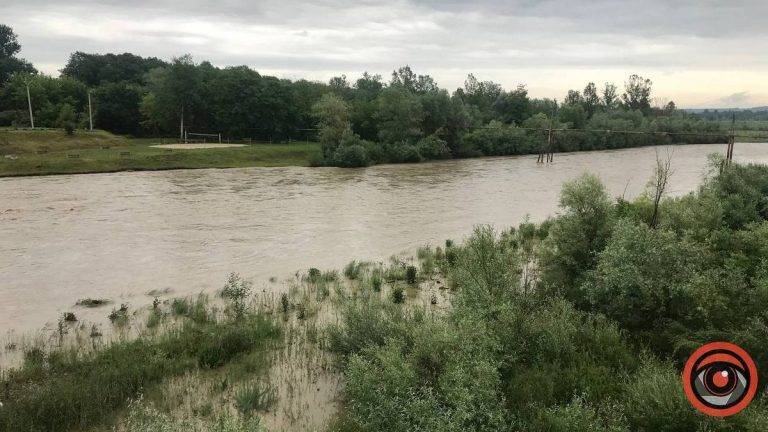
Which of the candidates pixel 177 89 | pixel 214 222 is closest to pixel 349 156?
pixel 177 89

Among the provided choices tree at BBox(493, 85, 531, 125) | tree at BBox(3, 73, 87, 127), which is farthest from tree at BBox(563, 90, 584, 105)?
tree at BBox(3, 73, 87, 127)

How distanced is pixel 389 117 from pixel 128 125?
43.5 meters

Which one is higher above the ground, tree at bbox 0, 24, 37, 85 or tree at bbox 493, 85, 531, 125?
tree at bbox 0, 24, 37, 85

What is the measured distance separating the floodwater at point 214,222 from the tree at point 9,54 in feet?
205

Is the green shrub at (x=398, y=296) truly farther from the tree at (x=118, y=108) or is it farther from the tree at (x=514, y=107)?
the tree at (x=514, y=107)

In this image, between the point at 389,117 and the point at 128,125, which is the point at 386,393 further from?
the point at 128,125

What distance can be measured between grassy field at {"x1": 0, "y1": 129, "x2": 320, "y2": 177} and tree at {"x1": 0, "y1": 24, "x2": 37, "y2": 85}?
124ft

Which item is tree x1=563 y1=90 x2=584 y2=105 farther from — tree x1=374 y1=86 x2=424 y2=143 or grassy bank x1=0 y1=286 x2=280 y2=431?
grassy bank x1=0 y1=286 x2=280 y2=431

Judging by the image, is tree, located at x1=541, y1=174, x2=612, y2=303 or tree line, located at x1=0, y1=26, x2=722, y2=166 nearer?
tree, located at x1=541, y1=174, x2=612, y2=303

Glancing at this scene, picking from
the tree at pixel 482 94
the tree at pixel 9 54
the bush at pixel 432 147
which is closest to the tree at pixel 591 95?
the tree at pixel 482 94

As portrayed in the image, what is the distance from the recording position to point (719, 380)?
14.3ft

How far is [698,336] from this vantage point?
10352 mm

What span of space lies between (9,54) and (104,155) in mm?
84794

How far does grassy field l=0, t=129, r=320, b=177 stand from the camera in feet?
155
